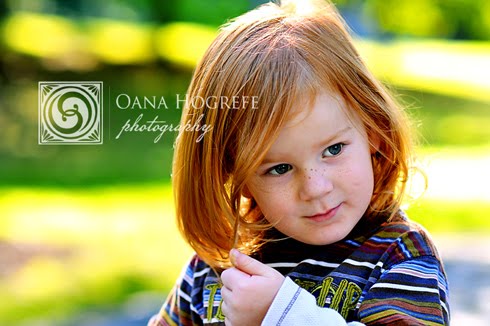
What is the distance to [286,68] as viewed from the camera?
152 cm

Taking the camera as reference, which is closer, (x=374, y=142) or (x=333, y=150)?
(x=333, y=150)

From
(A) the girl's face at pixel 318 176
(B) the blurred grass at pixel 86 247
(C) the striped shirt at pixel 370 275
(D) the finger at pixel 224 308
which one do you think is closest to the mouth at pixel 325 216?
(A) the girl's face at pixel 318 176

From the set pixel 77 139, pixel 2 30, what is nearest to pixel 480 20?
pixel 2 30

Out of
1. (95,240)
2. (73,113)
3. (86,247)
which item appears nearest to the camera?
(73,113)

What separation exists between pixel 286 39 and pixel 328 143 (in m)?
0.21

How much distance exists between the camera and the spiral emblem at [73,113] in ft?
6.89

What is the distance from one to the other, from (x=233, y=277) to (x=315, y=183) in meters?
0.24

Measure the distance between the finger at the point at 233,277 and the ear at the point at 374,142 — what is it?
0.34m

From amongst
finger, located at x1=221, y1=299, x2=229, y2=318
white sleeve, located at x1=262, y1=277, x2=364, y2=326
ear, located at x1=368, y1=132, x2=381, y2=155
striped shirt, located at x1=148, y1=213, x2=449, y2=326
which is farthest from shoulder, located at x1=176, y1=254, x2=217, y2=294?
ear, located at x1=368, y1=132, x2=381, y2=155

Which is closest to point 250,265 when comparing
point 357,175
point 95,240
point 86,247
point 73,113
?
point 357,175

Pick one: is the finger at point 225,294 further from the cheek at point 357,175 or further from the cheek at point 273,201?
the cheek at point 357,175

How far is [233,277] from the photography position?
5.11 ft

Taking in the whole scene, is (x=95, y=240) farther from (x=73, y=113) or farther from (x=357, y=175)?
(x=357, y=175)

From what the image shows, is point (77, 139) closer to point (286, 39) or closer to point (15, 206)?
point (286, 39)
